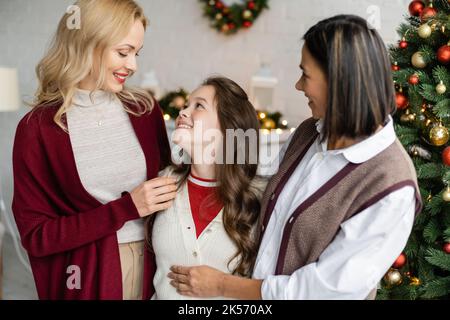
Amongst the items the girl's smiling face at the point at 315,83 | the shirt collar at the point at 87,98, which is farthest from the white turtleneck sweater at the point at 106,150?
the girl's smiling face at the point at 315,83

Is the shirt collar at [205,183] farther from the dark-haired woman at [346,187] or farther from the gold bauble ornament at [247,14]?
the gold bauble ornament at [247,14]

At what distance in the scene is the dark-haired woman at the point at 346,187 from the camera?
1038 millimetres

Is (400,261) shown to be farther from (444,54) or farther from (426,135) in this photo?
(444,54)

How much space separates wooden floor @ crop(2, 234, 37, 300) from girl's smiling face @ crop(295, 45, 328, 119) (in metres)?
2.53

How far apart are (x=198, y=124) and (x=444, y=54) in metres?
0.77

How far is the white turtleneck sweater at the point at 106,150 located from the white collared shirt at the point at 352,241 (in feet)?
1.66

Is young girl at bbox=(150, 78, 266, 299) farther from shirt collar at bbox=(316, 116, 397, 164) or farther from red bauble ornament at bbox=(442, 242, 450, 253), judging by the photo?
red bauble ornament at bbox=(442, 242, 450, 253)

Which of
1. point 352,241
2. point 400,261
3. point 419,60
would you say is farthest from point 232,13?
point 352,241

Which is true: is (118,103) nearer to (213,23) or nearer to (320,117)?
(320,117)

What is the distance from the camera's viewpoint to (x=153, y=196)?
1.33 m

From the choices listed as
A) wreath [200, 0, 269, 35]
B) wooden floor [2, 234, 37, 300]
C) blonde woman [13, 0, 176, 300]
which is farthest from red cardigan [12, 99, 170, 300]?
wreath [200, 0, 269, 35]

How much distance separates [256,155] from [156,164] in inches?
12.2

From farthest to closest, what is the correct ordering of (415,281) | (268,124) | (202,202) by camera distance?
(268,124)
(415,281)
(202,202)
